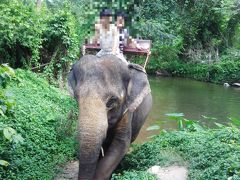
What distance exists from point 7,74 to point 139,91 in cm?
219

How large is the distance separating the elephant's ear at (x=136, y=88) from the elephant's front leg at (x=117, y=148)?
0.19 m

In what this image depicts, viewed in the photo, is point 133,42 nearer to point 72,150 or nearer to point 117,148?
point 72,150

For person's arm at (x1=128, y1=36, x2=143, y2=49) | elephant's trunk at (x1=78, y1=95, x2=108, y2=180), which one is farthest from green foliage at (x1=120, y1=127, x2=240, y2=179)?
person's arm at (x1=128, y1=36, x2=143, y2=49)

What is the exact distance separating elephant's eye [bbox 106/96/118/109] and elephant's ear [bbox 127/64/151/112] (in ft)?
1.51

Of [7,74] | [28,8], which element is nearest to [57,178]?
[7,74]

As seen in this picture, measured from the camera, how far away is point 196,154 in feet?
19.7

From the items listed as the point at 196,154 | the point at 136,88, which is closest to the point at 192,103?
the point at 196,154

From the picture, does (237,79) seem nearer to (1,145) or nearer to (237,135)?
(237,135)

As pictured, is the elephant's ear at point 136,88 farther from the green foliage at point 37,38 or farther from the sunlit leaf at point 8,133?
the green foliage at point 37,38

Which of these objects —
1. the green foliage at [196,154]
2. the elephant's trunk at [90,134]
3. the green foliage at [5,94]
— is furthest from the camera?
the green foliage at [196,154]

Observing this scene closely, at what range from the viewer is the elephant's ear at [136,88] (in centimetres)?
568

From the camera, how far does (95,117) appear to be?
4703mm

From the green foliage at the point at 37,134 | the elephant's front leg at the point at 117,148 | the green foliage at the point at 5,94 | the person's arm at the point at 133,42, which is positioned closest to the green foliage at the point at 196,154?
the elephant's front leg at the point at 117,148

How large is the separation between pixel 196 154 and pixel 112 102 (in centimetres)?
164
